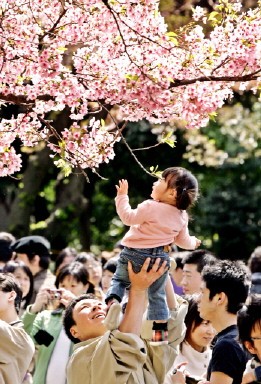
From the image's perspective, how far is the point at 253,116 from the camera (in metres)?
21.7

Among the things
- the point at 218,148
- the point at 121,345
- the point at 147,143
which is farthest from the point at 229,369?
the point at 218,148

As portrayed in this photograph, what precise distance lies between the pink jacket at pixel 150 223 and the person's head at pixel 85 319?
0.42 m

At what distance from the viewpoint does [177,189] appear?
5.44 metres

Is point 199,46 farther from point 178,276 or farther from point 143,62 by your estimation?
point 178,276

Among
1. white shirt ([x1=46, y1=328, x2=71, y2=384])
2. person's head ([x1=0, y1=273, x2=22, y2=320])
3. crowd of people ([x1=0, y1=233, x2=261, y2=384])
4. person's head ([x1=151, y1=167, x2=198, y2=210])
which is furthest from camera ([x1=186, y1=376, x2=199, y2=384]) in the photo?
white shirt ([x1=46, y1=328, x2=71, y2=384])

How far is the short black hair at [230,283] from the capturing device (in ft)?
18.7

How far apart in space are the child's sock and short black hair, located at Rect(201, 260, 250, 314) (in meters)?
0.47

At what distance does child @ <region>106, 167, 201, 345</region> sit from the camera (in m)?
5.33

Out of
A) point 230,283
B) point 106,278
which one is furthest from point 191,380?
point 106,278

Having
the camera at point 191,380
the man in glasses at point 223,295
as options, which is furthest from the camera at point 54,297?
the camera at point 191,380

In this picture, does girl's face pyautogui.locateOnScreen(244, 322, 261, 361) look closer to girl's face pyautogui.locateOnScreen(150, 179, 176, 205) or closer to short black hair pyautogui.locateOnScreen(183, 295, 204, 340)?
girl's face pyautogui.locateOnScreen(150, 179, 176, 205)

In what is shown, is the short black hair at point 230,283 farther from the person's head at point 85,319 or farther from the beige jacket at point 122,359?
the person's head at point 85,319

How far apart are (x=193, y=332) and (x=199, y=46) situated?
1.92 m

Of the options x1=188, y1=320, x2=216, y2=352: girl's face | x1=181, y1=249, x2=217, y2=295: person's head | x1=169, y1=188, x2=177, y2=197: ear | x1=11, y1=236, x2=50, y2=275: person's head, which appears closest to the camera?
x1=169, y1=188, x2=177, y2=197: ear
